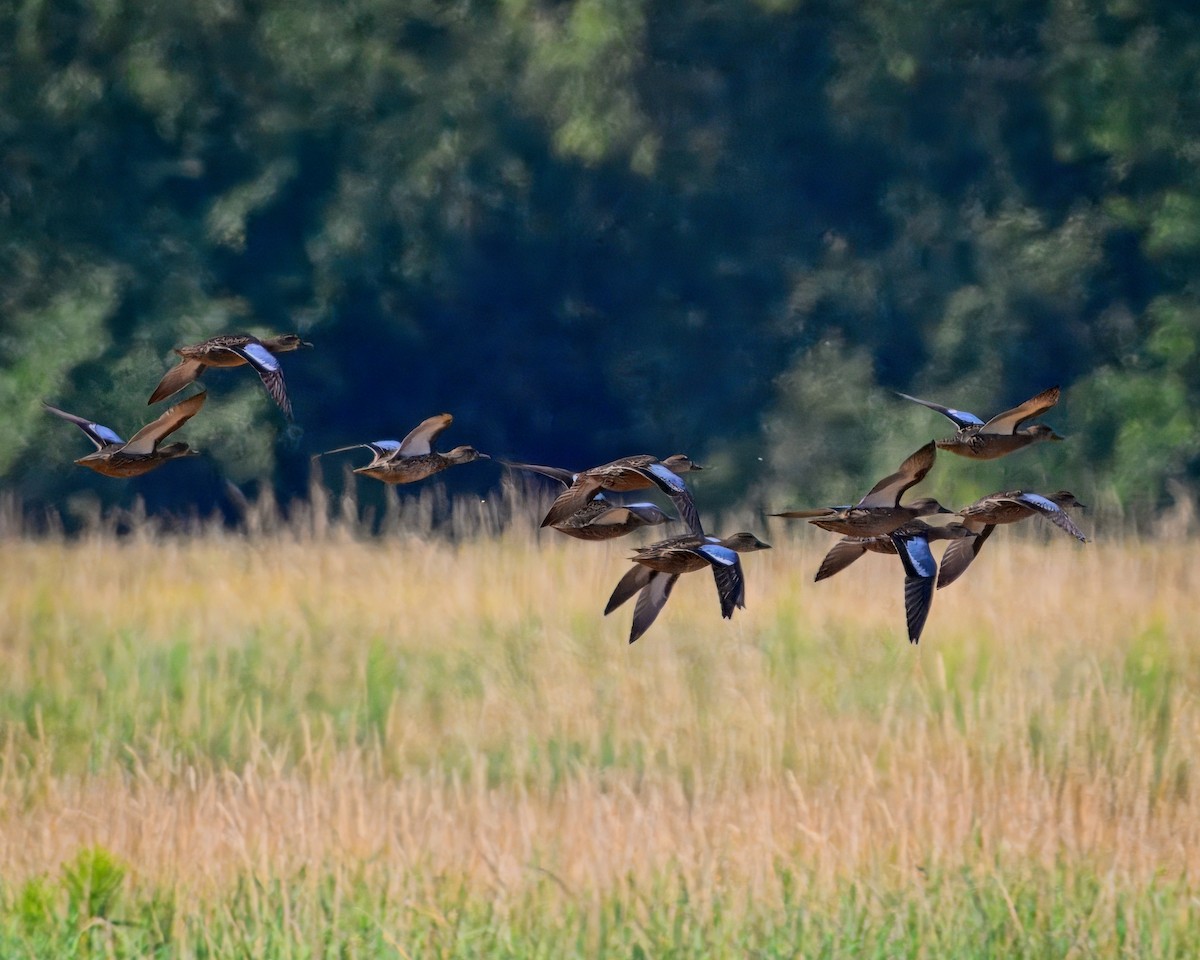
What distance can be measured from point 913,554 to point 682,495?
305mm

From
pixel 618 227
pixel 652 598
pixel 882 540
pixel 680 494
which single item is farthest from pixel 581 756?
pixel 618 227

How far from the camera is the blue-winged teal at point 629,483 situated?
2.19m

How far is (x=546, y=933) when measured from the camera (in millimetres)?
5320

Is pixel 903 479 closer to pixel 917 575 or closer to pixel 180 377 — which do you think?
pixel 917 575

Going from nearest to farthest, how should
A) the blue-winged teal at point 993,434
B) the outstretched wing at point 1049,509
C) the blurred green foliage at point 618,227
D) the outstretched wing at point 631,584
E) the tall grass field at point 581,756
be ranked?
the outstretched wing at point 1049,509 → the blue-winged teal at point 993,434 → the outstretched wing at point 631,584 → the tall grass field at point 581,756 → the blurred green foliage at point 618,227

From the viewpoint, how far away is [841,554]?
2.44 meters

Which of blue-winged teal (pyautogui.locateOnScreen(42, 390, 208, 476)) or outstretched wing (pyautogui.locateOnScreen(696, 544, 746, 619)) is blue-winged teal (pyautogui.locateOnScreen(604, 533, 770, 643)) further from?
blue-winged teal (pyautogui.locateOnScreen(42, 390, 208, 476))

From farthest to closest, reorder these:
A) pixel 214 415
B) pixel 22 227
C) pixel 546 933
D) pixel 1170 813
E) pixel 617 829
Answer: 1. pixel 22 227
2. pixel 214 415
3. pixel 1170 813
4. pixel 617 829
5. pixel 546 933

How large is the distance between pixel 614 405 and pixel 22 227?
5.72m

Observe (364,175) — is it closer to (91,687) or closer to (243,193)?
(243,193)

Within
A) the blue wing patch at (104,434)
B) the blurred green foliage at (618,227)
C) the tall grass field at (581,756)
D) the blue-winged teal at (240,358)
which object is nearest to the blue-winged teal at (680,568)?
the blue-winged teal at (240,358)

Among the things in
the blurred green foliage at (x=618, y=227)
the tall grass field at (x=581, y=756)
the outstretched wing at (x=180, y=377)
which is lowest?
the tall grass field at (x=581, y=756)

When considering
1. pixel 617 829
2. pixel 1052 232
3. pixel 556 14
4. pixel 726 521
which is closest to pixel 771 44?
pixel 556 14

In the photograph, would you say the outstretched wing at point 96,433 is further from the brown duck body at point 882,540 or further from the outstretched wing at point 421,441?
the brown duck body at point 882,540
